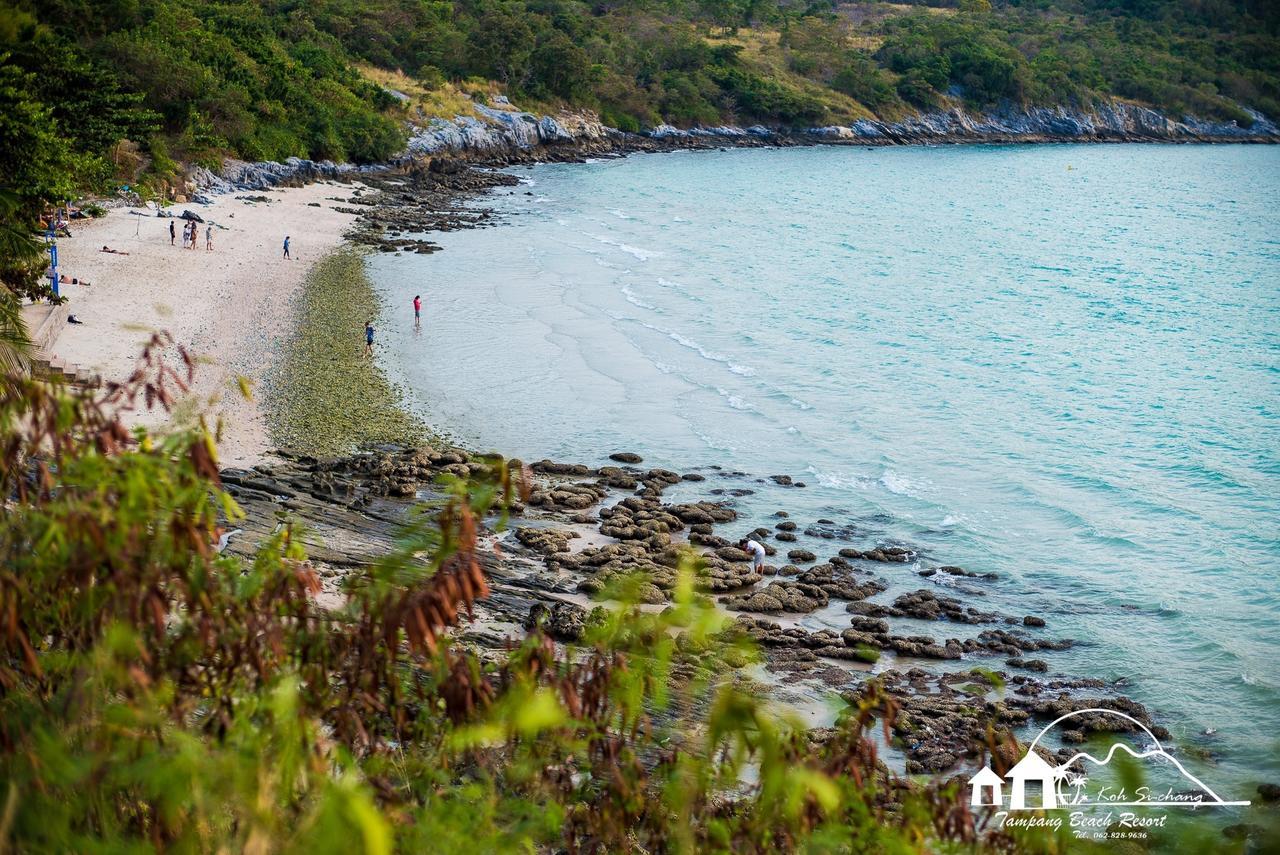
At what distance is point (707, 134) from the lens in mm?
115375

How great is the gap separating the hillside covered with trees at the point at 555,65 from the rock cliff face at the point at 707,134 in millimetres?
1567

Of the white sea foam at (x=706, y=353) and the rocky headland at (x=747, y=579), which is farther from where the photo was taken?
the white sea foam at (x=706, y=353)

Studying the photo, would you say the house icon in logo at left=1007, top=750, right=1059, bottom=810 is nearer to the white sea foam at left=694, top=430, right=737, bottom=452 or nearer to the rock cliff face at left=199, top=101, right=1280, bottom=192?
the white sea foam at left=694, top=430, right=737, bottom=452

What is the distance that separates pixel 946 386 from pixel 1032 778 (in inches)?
1131

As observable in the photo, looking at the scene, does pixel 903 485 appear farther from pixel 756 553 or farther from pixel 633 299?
pixel 633 299

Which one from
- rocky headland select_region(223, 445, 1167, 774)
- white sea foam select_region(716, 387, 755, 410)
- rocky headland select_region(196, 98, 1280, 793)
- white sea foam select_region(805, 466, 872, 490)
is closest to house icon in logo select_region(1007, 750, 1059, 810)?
rocky headland select_region(196, 98, 1280, 793)

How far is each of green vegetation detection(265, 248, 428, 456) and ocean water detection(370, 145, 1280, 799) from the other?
1.18 m

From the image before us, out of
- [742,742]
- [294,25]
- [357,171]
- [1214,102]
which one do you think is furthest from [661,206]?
[1214,102]

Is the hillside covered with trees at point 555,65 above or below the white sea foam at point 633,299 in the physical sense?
above

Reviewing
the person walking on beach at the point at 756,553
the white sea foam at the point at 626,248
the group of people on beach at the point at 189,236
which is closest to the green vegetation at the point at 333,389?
the group of people on beach at the point at 189,236

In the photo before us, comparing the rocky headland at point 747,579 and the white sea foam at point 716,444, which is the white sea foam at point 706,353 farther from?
the rocky headland at point 747,579

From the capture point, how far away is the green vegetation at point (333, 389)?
26531 millimetres

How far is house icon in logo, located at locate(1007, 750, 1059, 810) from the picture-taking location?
8428 mm

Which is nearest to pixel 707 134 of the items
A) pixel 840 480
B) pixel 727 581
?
pixel 840 480
